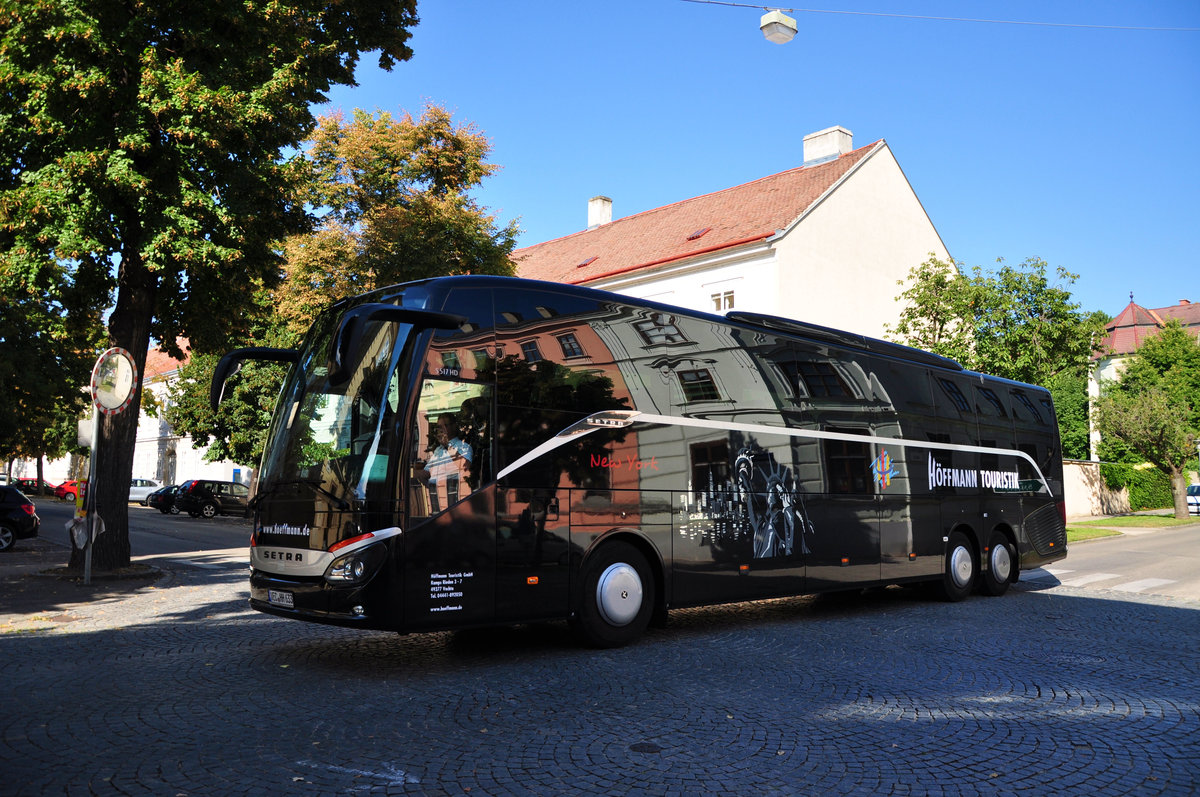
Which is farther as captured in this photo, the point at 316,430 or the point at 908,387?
the point at 908,387

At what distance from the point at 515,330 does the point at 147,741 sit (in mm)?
4257

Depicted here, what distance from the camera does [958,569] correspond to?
42.9 ft

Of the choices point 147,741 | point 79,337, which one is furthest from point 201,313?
point 147,741

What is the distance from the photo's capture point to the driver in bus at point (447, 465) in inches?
281

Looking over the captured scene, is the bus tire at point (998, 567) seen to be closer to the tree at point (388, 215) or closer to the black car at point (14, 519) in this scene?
the tree at point (388, 215)

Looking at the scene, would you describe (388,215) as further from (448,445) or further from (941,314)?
(448,445)

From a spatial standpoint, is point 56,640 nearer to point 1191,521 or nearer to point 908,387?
point 908,387

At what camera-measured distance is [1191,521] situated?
118 ft

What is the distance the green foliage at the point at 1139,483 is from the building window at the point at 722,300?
23578mm

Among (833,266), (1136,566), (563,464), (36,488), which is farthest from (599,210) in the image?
(36,488)

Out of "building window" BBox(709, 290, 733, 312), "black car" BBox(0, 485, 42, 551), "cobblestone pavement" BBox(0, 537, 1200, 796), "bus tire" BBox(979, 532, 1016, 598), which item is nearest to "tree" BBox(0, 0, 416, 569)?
"cobblestone pavement" BBox(0, 537, 1200, 796)

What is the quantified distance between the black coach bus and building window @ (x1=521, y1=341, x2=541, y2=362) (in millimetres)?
20

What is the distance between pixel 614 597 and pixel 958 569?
705 cm

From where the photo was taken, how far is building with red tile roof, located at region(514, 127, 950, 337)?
31031mm
